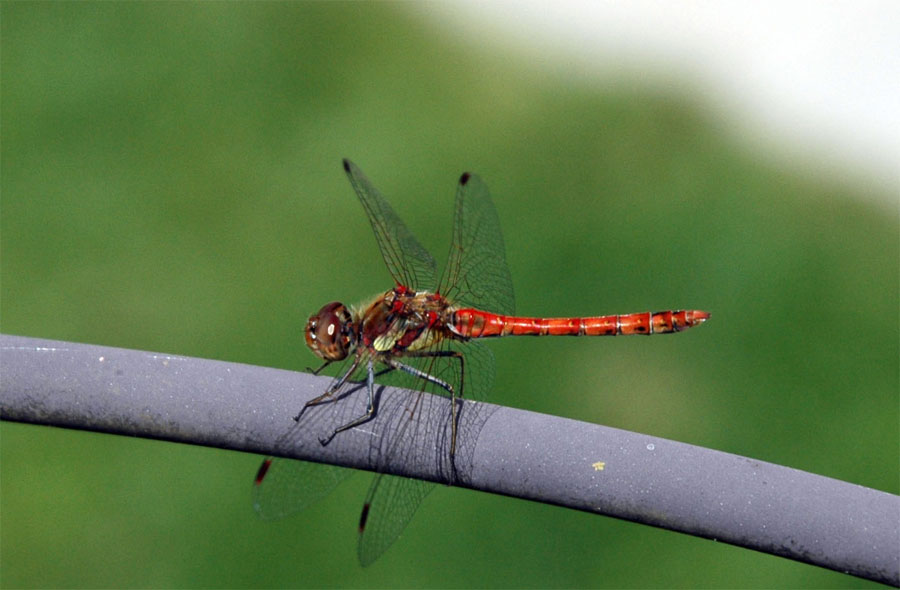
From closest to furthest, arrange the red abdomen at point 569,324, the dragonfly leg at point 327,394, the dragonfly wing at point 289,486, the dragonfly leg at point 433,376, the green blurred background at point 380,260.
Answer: the dragonfly leg at point 327,394
the dragonfly leg at point 433,376
the dragonfly wing at point 289,486
the red abdomen at point 569,324
the green blurred background at point 380,260

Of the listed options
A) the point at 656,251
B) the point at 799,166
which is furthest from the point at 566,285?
the point at 799,166

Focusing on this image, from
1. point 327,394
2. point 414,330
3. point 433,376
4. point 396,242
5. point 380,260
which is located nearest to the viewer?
point 327,394

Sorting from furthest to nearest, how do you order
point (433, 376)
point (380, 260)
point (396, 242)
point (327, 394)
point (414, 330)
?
point (380, 260), point (396, 242), point (414, 330), point (433, 376), point (327, 394)

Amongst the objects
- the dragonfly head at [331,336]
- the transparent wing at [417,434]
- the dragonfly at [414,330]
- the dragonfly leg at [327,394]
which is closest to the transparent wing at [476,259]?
the dragonfly at [414,330]

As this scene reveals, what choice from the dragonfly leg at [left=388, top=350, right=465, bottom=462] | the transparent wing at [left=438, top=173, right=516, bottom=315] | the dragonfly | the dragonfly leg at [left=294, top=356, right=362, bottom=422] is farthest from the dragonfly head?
the transparent wing at [left=438, top=173, right=516, bottom=315]

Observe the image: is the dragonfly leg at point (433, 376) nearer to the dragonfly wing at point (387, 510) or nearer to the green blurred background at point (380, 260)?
the dragonfly wing at point (387, 510)

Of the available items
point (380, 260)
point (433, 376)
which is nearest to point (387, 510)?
point (433, 376)

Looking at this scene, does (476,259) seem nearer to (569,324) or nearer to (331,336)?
(569,324)

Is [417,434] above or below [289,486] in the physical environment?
above
